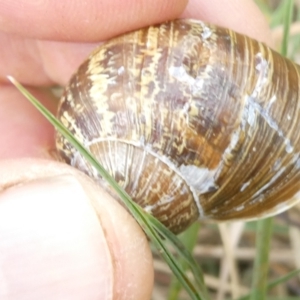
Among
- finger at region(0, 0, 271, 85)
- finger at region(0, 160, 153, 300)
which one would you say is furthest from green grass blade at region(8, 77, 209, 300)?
finger at region(0, 0, 271, 85)

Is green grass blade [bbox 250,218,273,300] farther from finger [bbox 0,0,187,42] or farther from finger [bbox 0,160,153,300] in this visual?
finger [bbox 0,0,187,42]

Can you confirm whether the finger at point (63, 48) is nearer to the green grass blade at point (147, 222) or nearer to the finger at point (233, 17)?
the finger at point (233, 17)

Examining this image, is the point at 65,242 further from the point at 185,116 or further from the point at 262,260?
the point at 262,260

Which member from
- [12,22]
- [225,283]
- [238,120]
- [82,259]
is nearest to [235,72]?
[238,120]

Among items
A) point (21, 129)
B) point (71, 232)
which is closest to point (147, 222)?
point (71, 232)

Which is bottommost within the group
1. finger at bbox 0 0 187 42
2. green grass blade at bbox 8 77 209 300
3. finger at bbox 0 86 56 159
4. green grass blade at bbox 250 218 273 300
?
finger at bbox 0 86 56 159

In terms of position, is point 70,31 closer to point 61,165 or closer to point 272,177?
point 61,165
